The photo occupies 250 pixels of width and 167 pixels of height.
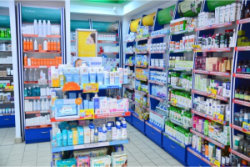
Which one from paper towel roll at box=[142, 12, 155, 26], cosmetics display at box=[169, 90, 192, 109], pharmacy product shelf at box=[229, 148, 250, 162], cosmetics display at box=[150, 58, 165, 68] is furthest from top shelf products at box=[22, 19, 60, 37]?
pharmacy product shelf at box=[229, 148, 250, 162]

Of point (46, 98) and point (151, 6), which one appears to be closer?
point (46, 98)

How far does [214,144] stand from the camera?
4125mm

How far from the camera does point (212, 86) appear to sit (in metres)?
4.12

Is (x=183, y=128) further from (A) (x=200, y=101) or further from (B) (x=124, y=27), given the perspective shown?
(B) (x=124, y=27)

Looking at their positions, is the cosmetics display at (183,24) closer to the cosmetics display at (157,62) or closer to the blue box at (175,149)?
the cosmetics display at (157,62)

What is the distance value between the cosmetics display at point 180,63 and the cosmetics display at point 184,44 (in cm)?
21

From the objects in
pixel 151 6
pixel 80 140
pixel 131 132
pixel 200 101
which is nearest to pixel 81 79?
pixel 80 140

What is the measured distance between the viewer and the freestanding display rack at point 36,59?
5.89 metres

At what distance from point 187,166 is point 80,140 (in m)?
2.56

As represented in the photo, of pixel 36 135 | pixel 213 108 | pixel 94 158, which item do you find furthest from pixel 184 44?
pixel 36 135

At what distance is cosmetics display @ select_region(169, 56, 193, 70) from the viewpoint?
15.5 feet

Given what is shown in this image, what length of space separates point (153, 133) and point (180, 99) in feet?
4.95

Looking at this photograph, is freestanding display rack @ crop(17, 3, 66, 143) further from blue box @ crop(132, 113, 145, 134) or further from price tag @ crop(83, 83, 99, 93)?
price tag @ crop(83, 83, 99, 93)

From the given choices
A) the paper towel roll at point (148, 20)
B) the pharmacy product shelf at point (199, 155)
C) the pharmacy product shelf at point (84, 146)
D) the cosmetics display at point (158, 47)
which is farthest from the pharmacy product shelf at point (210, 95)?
the paper towel roll at point (148, 20)
